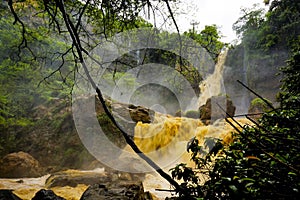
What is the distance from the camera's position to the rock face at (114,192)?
2.80 meters

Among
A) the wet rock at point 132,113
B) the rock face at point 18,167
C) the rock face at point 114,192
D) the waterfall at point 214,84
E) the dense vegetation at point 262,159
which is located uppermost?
the waterfall at point 214,84

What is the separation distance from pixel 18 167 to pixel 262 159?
6618mm

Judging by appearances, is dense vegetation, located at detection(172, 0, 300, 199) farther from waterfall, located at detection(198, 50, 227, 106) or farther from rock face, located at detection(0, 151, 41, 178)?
rock face, located at detection(0, 151, 41, 178)

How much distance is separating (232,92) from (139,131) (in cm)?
883

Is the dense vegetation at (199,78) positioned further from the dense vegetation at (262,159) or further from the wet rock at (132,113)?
the wet rock at (132,113)

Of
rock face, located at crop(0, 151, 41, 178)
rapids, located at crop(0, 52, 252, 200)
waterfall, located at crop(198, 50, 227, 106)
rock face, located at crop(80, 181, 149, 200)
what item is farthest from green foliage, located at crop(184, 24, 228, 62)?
waterfall, located at crop(198, 50, 227, 106)

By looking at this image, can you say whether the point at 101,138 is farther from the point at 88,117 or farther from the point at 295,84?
the point at 295,84

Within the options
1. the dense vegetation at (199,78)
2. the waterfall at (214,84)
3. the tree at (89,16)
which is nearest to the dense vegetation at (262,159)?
the dense vegetation at (199,78)

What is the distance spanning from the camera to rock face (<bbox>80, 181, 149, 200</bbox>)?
110 inches

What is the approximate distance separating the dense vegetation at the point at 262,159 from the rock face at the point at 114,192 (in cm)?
97

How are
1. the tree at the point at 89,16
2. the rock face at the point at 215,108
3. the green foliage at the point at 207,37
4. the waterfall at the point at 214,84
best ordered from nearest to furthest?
the tree at the point at 89,16
the green foliage at the point at 207,37
the rock face at the point at 215,108
the waterfall at the point at 214,84

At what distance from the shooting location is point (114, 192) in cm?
288

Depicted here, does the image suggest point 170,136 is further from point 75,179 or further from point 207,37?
point 207,37

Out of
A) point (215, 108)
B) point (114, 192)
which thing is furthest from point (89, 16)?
point (215, 108)
